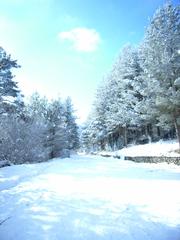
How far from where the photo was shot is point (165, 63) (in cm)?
2462

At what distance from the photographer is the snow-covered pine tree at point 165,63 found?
24.3 metres

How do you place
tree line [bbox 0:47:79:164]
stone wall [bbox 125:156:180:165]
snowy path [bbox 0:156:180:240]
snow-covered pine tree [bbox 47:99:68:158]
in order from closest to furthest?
snowy path [bbox 0:156:180:240] → stone wall [bbox 125:156:180:165] → tree line [bbox 0:47:79:164] → snow-covered pine tree [bbox 47:99:68:158]

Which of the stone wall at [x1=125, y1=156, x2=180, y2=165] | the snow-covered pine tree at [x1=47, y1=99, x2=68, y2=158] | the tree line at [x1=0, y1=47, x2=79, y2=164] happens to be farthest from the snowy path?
the snow-covered pine tree at [x1=47, y1=99, x2=68, y2=158]

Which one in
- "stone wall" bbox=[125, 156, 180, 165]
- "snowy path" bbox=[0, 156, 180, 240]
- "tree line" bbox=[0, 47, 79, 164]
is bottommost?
"snowy path" bbox=[0, 156, 180, 240]

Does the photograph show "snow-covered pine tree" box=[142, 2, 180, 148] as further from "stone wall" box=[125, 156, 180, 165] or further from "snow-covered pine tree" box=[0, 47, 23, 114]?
"snow-covered pine tree" box=[0, 47, 23, 114]

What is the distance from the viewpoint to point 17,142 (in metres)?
24.2

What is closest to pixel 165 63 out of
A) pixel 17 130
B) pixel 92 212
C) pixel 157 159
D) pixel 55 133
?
pixel 157 159

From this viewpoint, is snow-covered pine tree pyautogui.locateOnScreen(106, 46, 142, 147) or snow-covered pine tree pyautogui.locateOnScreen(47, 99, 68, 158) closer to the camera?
snow-covered pine tree pyautogui.locateOnScreen(47, 99, 68, 158)

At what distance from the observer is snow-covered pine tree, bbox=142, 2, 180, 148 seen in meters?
24.3

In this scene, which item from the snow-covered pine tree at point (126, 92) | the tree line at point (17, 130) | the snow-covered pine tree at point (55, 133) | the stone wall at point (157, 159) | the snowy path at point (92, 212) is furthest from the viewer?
the snow-covered pine tree at point (126, 92)

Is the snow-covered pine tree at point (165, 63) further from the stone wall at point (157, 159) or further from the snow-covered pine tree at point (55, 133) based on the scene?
the snow-covered pine tree at point (55, 133)

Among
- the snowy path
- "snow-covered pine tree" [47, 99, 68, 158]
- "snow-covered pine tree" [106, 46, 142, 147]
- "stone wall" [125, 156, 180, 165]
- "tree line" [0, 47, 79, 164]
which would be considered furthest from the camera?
"snow-covered pine tree" [106, 46, 142, 147]

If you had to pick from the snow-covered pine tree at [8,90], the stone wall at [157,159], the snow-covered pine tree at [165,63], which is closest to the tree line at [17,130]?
the snow-covered pine tree at [8,90]

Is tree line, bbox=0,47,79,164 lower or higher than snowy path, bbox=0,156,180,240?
higher
